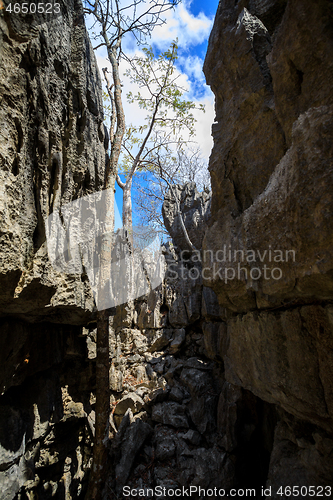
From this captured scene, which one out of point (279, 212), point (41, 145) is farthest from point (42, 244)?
point (279, 212)

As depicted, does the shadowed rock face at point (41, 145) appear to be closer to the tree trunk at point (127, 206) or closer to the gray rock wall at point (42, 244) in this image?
the gray rock wall at point (42, 244)

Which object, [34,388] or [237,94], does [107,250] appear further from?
[237,94]

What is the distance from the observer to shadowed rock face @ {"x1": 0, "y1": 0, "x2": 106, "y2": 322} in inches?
102

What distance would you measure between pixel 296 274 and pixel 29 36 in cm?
393

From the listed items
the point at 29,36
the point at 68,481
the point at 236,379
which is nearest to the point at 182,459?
the point at 68,481

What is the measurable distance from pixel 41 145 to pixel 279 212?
10.0 ft

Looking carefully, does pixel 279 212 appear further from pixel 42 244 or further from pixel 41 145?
pixel 41 145

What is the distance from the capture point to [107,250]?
4.97 meters

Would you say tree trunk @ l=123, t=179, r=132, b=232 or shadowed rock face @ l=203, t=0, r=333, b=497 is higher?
tree trunk @ l=123, t=179, r=132, b=232

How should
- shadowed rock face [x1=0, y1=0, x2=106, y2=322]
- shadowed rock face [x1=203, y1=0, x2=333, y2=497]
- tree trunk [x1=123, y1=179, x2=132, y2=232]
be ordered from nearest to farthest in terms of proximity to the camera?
shadowed rock face [x1=203, y1=0, x2=333, y2=497]
shadowed rock face [x1=0, y1=0, x2=106, y2=322]
tree trunk [x1=123, y1=179, x2=132, y2=232]

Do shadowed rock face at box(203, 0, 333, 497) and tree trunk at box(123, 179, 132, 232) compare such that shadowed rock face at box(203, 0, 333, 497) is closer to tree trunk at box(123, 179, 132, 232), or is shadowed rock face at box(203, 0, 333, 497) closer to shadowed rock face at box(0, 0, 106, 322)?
shadowed rock face at box(0, 0, 106, 322)

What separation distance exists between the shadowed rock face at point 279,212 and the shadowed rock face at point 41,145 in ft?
7.75

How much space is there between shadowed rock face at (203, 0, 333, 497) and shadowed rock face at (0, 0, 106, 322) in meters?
2.36

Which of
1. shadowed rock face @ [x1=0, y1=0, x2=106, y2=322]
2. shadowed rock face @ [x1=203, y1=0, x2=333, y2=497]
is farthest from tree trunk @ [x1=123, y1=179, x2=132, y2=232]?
shadowed rock face @ [x1=203, y1=0, x2=333, y2=497]
